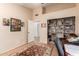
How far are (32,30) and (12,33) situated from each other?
1.19ft

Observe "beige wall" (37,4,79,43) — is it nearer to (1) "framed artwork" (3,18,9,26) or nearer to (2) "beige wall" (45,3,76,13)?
(2) "beige wall" (45,3,76,13)

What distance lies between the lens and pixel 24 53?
1.57 meters

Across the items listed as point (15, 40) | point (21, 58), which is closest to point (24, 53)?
point (21, 58)

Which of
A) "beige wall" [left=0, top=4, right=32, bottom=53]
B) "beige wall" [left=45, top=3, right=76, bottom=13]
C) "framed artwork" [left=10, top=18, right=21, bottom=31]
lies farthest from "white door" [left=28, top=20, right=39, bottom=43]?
"beige wall" [left=45, top=3, right=76, bottom=13]

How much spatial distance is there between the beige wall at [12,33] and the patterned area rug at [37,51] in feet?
0.61

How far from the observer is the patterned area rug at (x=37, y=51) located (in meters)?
1.57

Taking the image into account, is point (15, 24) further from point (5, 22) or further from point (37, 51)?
point (37, 51)

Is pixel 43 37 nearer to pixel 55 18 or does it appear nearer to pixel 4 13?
pixel 55 18

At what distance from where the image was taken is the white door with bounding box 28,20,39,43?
1.71 metres

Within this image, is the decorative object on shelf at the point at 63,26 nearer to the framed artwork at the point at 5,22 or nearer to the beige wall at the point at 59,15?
the beige wall at the point at 59,15

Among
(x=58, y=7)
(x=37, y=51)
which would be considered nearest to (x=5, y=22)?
(x=37, y=51)

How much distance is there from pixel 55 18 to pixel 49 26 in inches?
7.4

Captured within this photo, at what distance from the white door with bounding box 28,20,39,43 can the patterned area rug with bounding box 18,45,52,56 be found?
16 cm

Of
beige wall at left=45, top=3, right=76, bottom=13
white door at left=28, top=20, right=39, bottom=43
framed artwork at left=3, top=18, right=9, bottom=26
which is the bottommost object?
white door at left=28, top=20, right=39, bottom=43
